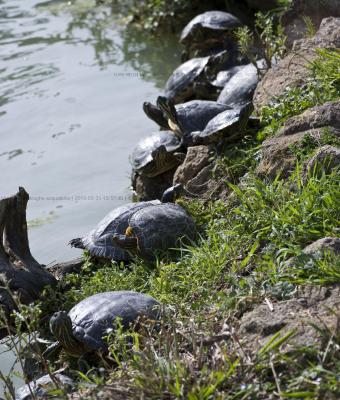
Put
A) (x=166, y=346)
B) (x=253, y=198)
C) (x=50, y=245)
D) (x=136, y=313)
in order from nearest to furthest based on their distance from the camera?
(x=166, y=346) → (x=136, y=313) → (x=253, y=198) → (x=50, y=245)

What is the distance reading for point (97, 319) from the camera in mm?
4488

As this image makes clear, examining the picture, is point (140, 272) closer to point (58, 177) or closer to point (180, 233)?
point (180, 233)

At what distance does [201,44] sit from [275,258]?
5686 mm

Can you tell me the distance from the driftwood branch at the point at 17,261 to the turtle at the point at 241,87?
2.65 metres

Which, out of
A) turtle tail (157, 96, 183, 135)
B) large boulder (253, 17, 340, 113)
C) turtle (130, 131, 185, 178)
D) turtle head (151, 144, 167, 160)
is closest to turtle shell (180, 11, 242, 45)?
large boulder (253, 17, 340, 113)

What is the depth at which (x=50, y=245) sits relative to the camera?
21.6 ft

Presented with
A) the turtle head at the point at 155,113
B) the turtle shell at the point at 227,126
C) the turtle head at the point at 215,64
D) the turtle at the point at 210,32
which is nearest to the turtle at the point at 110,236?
the turtle shell at the point at 227,126

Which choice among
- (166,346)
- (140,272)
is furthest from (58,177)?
(166,346)

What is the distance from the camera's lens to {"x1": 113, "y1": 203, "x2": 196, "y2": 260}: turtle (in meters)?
5.40

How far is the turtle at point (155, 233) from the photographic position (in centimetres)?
540

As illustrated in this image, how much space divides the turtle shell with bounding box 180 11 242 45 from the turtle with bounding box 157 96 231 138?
100 inches

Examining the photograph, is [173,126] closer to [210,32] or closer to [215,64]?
[215,64]

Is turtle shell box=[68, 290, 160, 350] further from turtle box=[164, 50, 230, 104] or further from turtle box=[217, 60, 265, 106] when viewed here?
turtle box=[164, 50, 230, 104]

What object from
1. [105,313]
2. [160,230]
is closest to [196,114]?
[160,230]
